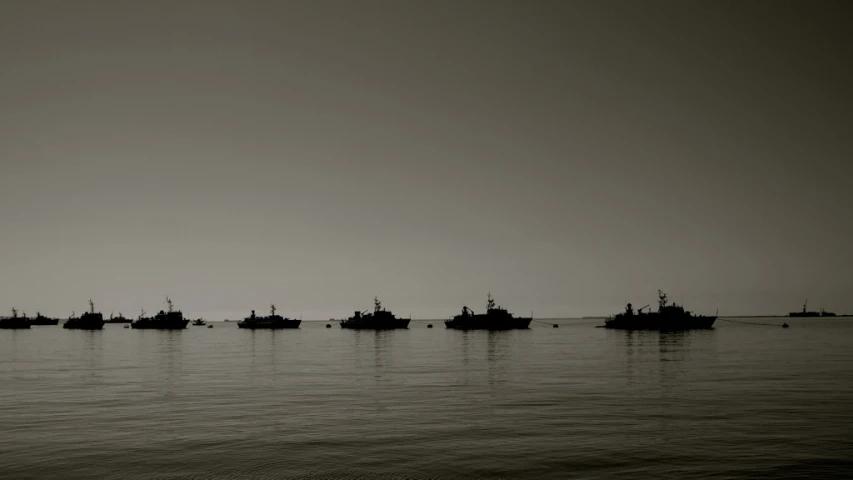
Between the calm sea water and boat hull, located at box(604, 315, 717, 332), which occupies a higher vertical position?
the calm sea water

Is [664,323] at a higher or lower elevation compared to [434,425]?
lower

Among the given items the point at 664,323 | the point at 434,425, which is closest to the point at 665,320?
the point at 664,323

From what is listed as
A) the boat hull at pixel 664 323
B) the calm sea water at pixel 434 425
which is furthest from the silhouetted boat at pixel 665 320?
the calm sea water at pixel 434 425

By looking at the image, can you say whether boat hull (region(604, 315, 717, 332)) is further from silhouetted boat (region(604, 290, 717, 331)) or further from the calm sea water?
the calm sea water

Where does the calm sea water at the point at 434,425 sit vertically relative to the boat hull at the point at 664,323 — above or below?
above

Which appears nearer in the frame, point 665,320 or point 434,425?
point 434,425

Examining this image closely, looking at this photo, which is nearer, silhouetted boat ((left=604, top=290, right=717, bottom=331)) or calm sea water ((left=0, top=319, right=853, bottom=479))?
calm sea water ((left=0, top=319, right=853, bottom=479))

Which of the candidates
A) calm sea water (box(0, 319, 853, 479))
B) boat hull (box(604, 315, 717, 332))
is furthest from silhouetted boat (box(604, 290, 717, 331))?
calm sea water (box(0, 319, 853, 479))

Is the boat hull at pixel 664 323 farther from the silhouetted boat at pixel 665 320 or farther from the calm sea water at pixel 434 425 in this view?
the calm sea water at pixel 434 425

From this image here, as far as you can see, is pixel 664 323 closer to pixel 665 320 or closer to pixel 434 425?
pixel 665 320

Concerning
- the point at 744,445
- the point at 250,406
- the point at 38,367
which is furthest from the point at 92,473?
the point at 38,367

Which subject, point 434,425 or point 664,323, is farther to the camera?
point 664,323

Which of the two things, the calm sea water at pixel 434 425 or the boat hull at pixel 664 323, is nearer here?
the calm sea water at pixel 434 425

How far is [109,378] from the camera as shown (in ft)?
192
